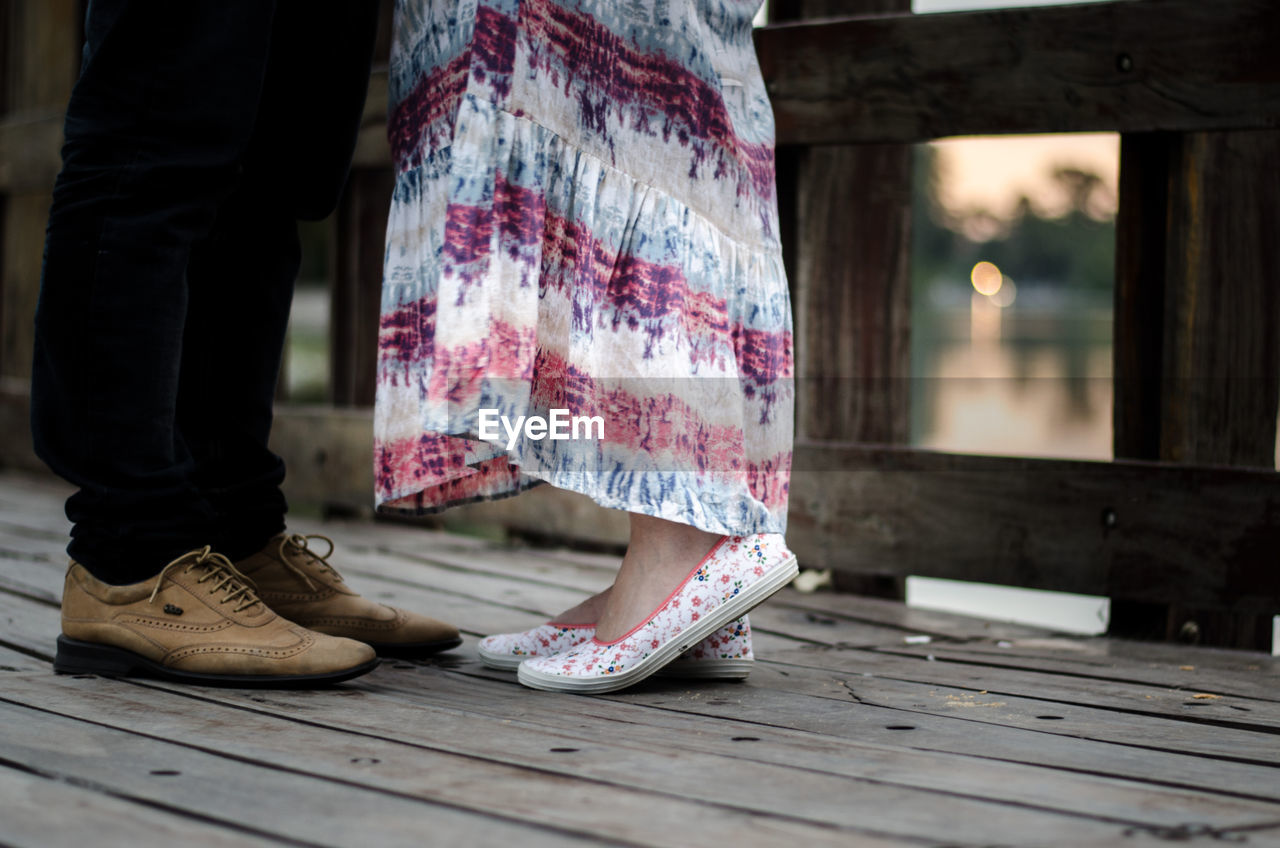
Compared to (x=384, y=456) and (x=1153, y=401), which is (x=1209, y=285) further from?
(x=384, y=456)

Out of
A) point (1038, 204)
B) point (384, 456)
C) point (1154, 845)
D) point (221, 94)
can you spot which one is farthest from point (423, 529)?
point (1038, 204)

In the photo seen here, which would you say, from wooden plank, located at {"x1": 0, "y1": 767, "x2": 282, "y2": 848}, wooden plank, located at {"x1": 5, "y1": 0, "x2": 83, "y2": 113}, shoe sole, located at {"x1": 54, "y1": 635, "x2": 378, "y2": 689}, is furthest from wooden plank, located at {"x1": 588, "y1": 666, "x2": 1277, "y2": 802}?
wooden plank, located at {"x1": 5, "y1": 0, "x2": 83, "y2": 113}

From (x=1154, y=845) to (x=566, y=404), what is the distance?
0.70m

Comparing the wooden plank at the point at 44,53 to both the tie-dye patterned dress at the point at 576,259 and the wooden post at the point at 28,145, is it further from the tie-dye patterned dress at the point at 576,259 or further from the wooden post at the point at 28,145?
the tie-dye patterned dress at the point at 576,259

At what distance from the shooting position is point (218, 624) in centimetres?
130

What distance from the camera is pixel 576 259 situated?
132cm

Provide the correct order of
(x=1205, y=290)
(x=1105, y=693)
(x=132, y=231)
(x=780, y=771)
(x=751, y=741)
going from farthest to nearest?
(x=1205, y=290) → (x=1105, y=693) → (x=132, y=231) → (x=751, y=741) → (x=780, y=771)

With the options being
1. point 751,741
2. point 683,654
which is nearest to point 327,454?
point 683,654

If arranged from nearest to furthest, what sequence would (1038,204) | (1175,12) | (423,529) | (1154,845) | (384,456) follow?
(1154,845) < (384,456) < (1175,12) < (423,529) < (1038,204)

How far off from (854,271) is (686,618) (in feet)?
3.17

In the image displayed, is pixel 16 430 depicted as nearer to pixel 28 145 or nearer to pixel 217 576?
pixel 28 145

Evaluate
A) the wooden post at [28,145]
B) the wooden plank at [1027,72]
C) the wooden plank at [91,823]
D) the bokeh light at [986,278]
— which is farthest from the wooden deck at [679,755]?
the bokeh light at [986,278]

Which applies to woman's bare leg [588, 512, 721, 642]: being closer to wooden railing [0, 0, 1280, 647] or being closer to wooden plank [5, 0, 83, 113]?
wooden railing [0, 0, 1280, 647]

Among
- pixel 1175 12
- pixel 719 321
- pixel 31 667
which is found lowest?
pixel 31 667
